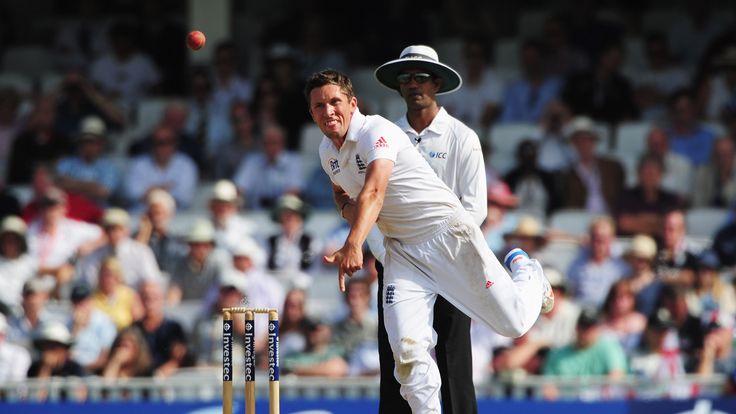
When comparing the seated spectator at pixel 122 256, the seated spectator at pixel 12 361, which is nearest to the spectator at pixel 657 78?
the seated spectator at pixel 122 256

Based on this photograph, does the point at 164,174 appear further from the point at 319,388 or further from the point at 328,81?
the point at 328,81

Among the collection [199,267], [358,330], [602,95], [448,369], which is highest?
[602,95]

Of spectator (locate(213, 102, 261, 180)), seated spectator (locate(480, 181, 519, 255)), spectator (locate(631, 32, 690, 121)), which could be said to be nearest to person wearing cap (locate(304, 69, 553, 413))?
Answer: seated spectator (locate(480, 181, 519, 255))

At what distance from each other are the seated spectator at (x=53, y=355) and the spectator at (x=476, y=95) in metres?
4.30

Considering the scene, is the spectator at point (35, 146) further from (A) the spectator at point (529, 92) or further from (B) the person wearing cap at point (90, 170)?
(A) the spectator at point (529, 92)

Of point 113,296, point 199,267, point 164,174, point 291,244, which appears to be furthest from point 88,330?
point 164,174

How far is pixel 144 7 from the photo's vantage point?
631 inches

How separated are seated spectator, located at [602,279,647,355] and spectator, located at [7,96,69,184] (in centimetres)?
540

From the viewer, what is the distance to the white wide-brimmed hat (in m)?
7.75

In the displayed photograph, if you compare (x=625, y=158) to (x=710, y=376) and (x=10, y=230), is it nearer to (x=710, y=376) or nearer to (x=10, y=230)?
(x=710, y=376)

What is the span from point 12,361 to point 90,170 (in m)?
2.56

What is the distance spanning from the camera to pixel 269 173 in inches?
520

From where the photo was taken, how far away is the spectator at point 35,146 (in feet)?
45.5

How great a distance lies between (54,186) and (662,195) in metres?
5.21
